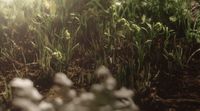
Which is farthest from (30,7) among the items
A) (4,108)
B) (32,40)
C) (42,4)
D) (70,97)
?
(70,97)

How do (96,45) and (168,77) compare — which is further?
(96,45)

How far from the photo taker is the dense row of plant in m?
2.71

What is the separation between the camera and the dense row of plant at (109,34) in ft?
8.89

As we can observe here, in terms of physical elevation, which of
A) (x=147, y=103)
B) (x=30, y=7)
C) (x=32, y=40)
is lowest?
(x=147, y=103)

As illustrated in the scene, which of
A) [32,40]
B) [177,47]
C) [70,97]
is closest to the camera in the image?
[70,97]

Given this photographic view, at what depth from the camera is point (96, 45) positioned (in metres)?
2.95

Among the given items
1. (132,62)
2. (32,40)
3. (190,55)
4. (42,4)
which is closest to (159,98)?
(132,62)

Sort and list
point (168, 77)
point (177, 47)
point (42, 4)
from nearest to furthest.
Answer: point (168, 77) < point (177, 47) < point (42, 4)

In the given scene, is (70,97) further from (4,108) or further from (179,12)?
(179,12)

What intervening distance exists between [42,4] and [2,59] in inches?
25.1

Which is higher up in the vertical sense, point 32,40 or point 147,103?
point 32,40

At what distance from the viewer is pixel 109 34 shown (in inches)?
113

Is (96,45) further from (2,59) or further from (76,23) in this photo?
(2,59)

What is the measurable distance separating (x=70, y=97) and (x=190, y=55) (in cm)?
132
